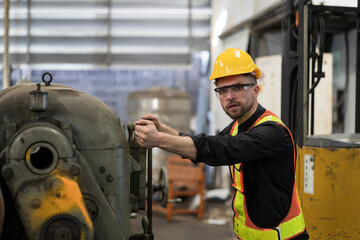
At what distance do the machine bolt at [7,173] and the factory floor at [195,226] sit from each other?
12.6 feet

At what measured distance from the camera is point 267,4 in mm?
5637

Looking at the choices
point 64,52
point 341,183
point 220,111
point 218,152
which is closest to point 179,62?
point 220,111

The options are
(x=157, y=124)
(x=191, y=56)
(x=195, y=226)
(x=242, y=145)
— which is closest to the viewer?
(x=242, y=145)

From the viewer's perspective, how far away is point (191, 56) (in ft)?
26.3

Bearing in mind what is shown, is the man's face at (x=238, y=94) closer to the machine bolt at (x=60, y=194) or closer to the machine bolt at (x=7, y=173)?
the machine bolt at (x=60, y=194)

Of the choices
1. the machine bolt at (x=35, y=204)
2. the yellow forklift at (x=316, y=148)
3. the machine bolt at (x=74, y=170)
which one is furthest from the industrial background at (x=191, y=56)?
the machine bolt at (x=35, y=204)

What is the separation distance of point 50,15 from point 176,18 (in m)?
2.39

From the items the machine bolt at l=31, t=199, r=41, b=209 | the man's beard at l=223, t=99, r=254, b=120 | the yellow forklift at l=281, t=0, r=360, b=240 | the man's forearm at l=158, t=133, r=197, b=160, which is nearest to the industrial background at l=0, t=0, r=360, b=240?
the yellow forklift at l=281, t=0, r=360, b=240

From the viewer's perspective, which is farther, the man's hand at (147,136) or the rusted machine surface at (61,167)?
the man's hand at (147,136)

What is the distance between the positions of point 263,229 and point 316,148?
1294 millimetres

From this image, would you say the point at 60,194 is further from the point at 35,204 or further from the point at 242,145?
the point at 242,145

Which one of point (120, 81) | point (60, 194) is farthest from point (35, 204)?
point (120, 81)

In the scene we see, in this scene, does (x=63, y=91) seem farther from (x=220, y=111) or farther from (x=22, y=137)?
(x=220, y=111)

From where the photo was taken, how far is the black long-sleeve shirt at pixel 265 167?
5.99 ft
